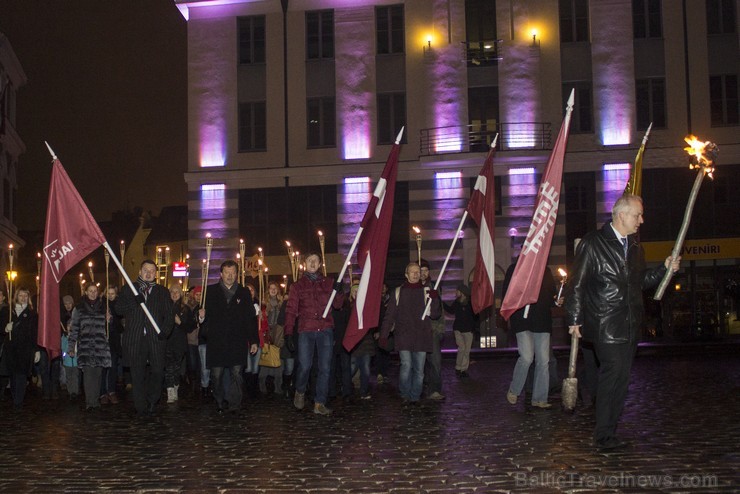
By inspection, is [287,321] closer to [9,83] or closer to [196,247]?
[196,247]

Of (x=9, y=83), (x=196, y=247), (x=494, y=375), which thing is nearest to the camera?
(x=494, y=375)

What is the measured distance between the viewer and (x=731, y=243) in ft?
110

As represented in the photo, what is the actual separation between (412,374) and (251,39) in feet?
81.1

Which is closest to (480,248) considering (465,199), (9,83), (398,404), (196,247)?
(398,404)

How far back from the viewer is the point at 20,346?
1609 centimetres

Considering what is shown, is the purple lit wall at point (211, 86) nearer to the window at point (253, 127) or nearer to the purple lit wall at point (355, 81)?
the window at point (253, 127)

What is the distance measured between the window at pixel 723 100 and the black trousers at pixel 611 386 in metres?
27.0

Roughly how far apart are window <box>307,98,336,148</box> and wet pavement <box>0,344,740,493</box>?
70.5ft

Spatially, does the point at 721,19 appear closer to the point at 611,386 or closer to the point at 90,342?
the point at 90,342

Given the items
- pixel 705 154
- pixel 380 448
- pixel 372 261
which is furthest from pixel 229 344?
pixel 705 154

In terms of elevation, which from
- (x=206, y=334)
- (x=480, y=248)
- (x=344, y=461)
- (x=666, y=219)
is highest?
(x=666, y=219)

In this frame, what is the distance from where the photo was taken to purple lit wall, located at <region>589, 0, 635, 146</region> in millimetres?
34125

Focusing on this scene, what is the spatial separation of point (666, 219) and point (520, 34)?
813 cm

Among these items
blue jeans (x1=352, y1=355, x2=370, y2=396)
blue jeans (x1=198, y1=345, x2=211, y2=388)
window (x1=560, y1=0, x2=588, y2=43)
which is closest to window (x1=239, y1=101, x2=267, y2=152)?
window (x1=560, y1=0, x2=588, y2=43)
